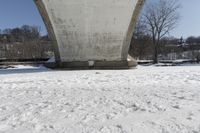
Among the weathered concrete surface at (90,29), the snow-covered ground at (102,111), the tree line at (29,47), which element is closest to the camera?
the snow-covered ground at (102,111)

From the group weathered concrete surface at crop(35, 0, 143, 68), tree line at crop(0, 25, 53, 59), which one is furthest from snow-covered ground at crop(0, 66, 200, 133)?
tree line at crop(0, 25, 53, 59)

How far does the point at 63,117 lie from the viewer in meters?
4.05

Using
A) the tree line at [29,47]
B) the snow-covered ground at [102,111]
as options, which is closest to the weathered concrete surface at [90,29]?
the snow-covered ground at [102,111]

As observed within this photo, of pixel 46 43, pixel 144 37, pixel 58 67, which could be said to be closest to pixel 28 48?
pixel 46 43

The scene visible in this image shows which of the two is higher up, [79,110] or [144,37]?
[144,37]

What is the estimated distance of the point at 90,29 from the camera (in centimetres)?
1372

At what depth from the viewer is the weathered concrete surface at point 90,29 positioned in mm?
13047

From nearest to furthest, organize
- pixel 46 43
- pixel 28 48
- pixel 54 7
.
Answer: pixel 54 7 < pixel 28 48 < pixel 46 43

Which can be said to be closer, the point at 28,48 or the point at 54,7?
the point at 54,7

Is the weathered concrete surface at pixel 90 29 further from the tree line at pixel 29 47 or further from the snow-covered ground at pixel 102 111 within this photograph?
the tree line at pixel 29 47

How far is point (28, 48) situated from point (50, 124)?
144 feet

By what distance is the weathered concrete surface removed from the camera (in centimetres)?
1305

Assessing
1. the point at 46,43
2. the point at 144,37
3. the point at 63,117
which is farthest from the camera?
the point at 46,43

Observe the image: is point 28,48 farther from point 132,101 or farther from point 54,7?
point 132,101
